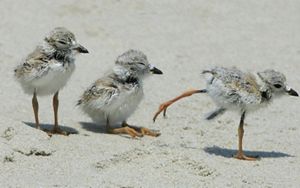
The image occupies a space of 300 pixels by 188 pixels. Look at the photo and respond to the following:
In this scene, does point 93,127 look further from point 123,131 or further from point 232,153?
point 232,153

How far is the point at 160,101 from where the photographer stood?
970 centimetres

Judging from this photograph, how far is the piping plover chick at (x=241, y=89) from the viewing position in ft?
25.2

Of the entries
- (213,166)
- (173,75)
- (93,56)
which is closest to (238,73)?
(213,166)

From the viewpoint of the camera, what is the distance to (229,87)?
7.66m

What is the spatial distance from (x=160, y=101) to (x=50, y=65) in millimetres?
2209

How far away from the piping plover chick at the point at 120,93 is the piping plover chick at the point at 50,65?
1.60 ft

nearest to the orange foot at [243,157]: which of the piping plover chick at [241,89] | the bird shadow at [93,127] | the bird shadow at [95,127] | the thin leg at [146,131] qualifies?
the piping plover chick at [241,89]

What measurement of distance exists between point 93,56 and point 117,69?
268 centimetres

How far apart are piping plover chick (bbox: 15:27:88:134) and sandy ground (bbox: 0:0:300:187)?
0.46 meters

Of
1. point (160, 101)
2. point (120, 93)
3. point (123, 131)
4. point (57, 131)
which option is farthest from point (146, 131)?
point (160, 101)

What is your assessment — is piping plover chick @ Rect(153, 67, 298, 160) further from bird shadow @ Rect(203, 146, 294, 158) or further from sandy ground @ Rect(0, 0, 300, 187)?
sandy ground @ Rect(0, 0, 300, 187)

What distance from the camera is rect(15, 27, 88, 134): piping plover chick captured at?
7.85 m

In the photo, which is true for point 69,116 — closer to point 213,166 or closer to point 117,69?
point 117,69

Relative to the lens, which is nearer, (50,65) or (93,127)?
(50,65)
